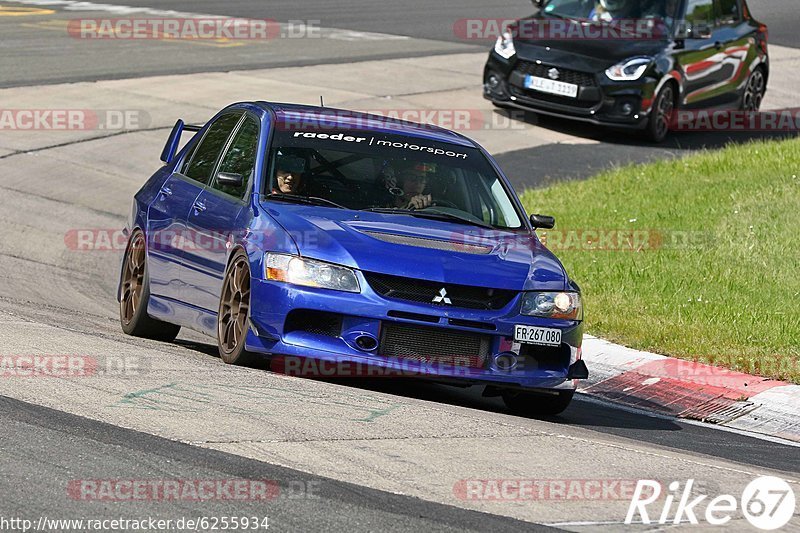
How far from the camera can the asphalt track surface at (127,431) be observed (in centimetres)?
557

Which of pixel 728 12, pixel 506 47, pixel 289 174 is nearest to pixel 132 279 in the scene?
pixel 289 174

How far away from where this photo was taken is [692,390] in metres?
10.3

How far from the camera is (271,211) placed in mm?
8602

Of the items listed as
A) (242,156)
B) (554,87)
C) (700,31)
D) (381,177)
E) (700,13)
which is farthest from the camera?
(700,13)

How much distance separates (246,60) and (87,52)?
2450 millimetres

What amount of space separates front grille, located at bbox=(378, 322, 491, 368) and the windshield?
1285 centimetres

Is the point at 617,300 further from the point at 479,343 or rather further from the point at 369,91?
the point at 369,91

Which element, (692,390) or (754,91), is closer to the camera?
(692,390)

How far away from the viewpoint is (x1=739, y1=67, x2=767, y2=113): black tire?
2199 centimetres

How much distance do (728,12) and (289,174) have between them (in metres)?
14.1

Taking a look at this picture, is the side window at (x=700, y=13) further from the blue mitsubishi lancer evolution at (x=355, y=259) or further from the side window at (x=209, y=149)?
the side window at (x=209, y=149)

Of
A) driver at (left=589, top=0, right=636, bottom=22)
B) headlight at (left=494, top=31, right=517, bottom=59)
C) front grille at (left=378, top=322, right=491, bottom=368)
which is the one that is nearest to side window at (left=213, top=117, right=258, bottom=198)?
front grille at (left=378, top=322, right=491, bottom=368)

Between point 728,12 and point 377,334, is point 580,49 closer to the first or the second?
point 728,12

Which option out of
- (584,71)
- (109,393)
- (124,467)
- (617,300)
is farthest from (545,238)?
(124,467)
